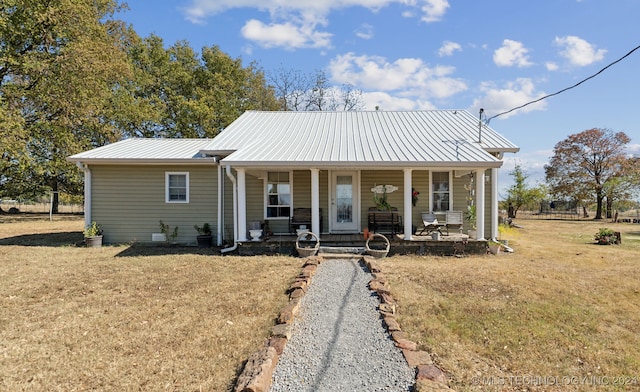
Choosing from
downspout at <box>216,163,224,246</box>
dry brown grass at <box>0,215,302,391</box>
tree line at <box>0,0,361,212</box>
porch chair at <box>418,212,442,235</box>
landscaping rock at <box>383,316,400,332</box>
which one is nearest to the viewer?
dry brown grass at <box>0,215,302,391</box>

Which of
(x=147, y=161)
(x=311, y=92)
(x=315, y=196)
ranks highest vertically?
(x=311, y=92)

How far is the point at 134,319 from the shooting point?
16.1ft

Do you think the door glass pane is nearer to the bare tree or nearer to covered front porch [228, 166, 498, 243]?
covered front porch [228, 166, 498, 243]

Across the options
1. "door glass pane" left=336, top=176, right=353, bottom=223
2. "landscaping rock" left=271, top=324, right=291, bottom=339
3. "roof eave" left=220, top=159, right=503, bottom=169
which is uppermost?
"roof eave" left=220, top=159, right=503, bottom=169

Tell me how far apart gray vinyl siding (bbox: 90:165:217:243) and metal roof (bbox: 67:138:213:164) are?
0.44 m

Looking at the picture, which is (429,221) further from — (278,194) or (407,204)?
(278,194)

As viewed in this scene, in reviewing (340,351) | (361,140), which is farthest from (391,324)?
(361,140)

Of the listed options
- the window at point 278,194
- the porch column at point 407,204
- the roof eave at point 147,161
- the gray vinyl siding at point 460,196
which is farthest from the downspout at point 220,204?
the gray vinyl siding at point 460,196

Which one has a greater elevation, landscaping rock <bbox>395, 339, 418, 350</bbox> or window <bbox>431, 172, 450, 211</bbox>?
window <bbox>431, 172, 450, 211</bbox>

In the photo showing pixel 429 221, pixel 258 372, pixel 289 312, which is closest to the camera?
pixel 258 372

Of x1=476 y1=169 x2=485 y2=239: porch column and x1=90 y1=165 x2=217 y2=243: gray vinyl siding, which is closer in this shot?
x1=476 y1=169 x2=485 y2=239: porch column

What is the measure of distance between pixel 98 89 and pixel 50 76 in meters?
2.02

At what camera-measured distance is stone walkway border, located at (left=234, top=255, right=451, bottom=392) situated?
303 cm

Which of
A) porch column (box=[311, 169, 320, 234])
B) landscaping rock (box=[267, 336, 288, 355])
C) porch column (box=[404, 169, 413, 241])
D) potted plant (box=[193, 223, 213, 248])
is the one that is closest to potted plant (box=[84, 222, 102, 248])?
potted plant (box=[193, 223, 213, 248])
